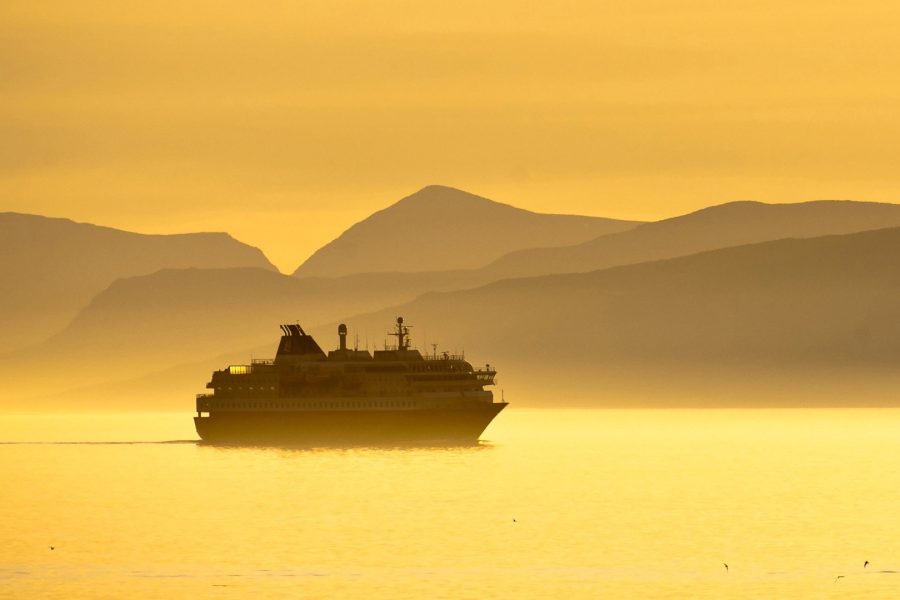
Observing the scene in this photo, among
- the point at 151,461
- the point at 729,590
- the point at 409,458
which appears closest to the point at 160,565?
the point at 729,590

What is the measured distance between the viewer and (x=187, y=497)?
451 feet

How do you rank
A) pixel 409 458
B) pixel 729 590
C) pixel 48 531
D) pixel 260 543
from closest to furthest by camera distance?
pixel 729 590, pixel 260 543, pixel 48 531, pixel 409 458

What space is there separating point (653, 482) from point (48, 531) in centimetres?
5668

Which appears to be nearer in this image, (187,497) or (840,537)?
A: (840,537)

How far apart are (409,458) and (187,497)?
160 feet

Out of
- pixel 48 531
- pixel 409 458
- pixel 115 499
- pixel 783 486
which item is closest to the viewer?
pixel 48 531

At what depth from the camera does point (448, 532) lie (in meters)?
109

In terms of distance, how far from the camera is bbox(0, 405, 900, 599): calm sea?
8638cm

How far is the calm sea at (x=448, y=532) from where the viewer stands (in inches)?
3401

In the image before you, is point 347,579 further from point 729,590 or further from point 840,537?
point 840,537

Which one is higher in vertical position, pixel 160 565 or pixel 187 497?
pixel 187 497

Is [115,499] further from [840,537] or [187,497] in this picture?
[840,537]

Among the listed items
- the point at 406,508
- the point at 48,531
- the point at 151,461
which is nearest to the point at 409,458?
the point at 151,461

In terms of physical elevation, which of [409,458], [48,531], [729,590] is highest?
[409,458]
